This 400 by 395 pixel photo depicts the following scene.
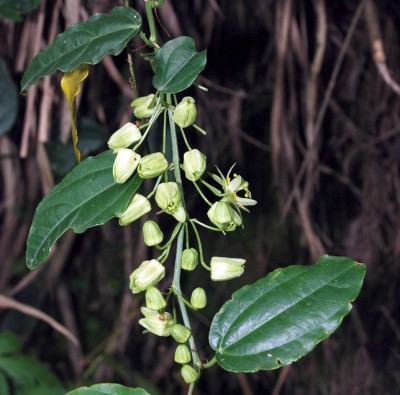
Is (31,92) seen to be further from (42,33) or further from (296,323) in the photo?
(296,323)

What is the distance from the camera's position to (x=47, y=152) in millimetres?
1327

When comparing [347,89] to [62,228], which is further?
[347,89]

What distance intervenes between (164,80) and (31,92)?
0.63 m

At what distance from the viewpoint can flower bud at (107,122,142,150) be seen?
678mm

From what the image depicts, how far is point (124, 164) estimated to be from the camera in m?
0.66

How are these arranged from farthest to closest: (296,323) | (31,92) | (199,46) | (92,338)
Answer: (92,338) → (199,46) → (31,92) → (296,323)

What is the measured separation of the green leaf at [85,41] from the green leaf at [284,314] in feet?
0.97

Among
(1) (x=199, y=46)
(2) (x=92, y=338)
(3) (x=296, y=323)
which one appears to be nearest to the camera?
(3) (x=296, y=323)

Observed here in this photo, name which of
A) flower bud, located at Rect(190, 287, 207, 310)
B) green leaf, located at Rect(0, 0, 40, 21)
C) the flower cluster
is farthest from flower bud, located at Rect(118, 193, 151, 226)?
green leaf, located at Rect(0, 0, 40, 21)

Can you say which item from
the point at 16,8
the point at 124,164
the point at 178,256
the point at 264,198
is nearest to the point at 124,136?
the point at 124,164

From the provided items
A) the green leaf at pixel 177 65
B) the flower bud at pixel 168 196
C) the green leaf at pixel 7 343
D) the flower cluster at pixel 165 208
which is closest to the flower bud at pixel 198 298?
the flower cluster at pixel 165 208

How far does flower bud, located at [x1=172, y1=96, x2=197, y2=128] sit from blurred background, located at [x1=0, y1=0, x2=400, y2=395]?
2.34ft

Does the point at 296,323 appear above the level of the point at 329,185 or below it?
above

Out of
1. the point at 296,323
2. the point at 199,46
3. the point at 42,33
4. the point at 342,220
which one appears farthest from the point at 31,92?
the point at 342,220
